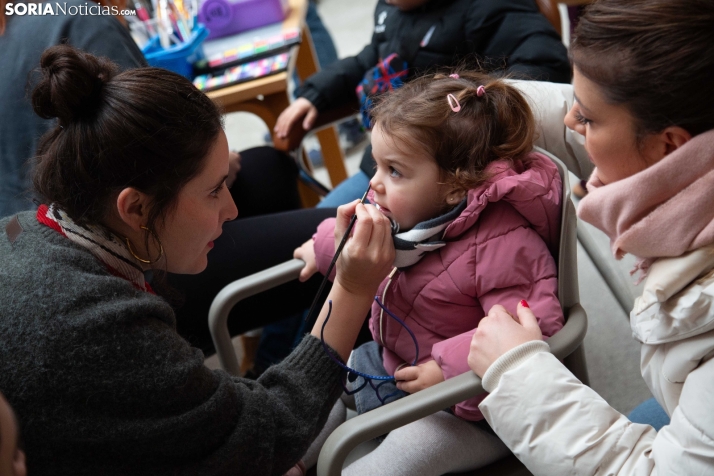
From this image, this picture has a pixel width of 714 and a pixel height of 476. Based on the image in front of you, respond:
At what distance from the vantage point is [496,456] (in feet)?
3.42

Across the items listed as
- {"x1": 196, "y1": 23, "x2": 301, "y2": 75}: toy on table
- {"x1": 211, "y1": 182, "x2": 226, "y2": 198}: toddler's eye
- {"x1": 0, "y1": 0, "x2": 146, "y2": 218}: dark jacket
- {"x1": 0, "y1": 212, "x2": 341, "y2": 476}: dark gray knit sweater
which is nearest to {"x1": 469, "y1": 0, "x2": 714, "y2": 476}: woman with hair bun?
{"x1": 0, "y1": 212, "x2": 341, "y2": 476}: dark gray knit sweater

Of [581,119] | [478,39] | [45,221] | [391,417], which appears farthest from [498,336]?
[478,39]

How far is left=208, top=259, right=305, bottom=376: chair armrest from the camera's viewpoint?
1.29 meters

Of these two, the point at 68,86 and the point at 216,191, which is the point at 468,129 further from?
the point at 68,86

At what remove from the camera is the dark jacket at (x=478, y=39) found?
1646mm

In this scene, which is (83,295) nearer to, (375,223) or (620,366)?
(375,223)

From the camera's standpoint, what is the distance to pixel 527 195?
3.36 ft

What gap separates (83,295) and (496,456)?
27.2 inches

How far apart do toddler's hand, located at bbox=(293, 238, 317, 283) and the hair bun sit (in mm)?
550

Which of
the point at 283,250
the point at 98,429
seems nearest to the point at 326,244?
the point at 283,250

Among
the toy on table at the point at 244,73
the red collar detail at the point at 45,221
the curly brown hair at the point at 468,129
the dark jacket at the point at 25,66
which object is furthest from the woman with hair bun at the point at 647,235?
the toy on table at the point at 244,73

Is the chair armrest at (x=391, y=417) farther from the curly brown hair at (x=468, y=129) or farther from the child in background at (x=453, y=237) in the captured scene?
the curly brown hair at (x=468, y=129)

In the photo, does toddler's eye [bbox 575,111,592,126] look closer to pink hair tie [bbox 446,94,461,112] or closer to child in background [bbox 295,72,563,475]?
child in background [bbox 295,72,563,475]

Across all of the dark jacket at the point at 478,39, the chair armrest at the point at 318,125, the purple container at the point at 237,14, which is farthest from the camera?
the purple container at the point at 237,14
